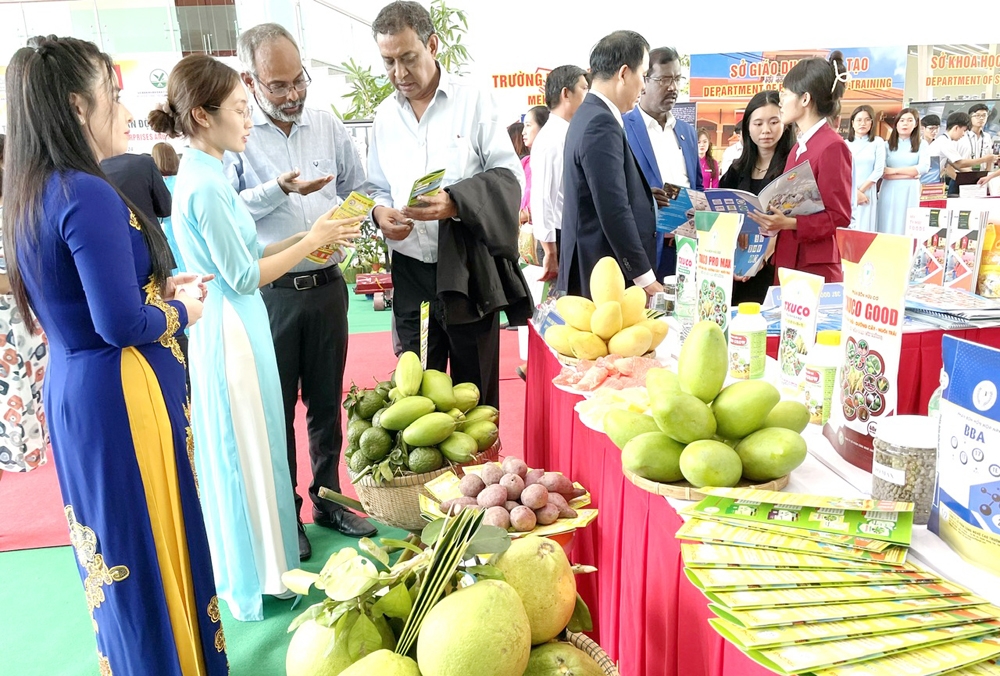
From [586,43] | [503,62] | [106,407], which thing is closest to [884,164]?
[586,43]

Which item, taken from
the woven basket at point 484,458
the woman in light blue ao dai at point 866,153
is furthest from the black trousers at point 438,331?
the woman in light blue ao dai at point 866,153

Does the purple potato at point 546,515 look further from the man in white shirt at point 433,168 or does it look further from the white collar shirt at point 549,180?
the white collar shirt at point 549,180

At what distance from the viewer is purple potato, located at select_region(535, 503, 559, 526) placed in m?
1.26

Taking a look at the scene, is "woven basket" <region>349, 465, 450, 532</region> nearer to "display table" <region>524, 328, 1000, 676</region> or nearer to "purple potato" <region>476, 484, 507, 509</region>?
"display table" <region>524, 328, 1000, 676</region>

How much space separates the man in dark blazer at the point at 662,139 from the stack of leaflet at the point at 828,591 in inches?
87.0

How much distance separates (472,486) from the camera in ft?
4.49

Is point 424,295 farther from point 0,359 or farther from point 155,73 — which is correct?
point 155,73

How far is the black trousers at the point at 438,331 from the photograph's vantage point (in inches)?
97.9

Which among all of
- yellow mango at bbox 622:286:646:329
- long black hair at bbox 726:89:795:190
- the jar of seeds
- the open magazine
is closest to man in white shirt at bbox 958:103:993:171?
long black hair at bbox 726:89:795:190

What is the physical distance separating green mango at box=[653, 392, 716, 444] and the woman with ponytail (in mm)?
1076

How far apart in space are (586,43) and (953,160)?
440 centimetres

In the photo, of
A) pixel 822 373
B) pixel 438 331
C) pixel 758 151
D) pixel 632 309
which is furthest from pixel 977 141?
pixel 822 373

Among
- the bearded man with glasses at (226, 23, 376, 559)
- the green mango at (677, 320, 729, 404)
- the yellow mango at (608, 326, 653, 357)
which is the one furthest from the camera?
the bearded man with glasses at (226, 23, 376, 559)

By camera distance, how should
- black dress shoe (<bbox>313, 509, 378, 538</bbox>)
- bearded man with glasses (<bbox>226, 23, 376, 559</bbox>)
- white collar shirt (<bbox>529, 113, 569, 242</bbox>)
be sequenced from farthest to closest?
white collar shirt (<bbox>529, 113, 569, 242</bbox>) → black dress shoe (<bbox>313, 509, 378, 538</bbox>) → bearded man with glasses (<bbox>226, 23, 376, 559</bbox>)
